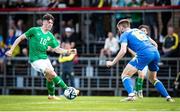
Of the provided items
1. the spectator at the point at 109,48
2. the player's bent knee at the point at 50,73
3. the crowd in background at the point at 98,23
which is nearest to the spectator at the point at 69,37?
the crowd in background at the point at 98,23

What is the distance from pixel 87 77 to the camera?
30281 mm

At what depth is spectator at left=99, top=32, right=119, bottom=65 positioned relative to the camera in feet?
96.4

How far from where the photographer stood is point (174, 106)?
17.9 meters

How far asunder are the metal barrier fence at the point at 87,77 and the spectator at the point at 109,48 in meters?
0.40

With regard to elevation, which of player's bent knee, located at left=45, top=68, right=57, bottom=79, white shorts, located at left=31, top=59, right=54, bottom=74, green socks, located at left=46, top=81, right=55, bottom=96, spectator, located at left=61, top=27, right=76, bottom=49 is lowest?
green socks, located at left=46, top=81, right=55, bottom=96

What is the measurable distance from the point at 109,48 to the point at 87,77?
1665mm

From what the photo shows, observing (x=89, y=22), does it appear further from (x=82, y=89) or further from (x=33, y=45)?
(x=33, y=45)

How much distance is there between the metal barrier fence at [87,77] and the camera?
29.3 metres

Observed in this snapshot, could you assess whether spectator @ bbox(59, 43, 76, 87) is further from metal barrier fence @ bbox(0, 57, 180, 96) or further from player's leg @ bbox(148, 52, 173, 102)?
player's leg @ bbox(148, 52, 173, 102)

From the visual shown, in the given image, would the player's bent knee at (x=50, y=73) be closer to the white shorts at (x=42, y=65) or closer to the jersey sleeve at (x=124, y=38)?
the white shorts at (x=42, y=65)

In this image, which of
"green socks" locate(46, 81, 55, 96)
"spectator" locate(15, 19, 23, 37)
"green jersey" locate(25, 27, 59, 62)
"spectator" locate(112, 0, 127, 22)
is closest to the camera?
"green jersey" locate(25, 27, 59, 62)

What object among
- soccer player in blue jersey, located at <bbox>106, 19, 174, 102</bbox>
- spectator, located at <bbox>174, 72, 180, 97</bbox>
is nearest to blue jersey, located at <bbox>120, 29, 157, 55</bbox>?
soccer player in blue jersey, located at <bbox>106, 19, 174, 102</bbox>

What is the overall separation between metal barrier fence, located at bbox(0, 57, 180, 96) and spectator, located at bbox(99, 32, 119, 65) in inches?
15.8

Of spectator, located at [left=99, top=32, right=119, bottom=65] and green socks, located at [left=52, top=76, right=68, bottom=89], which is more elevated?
spectator, located at [left=99, top=32, right=119, bottom=65]
